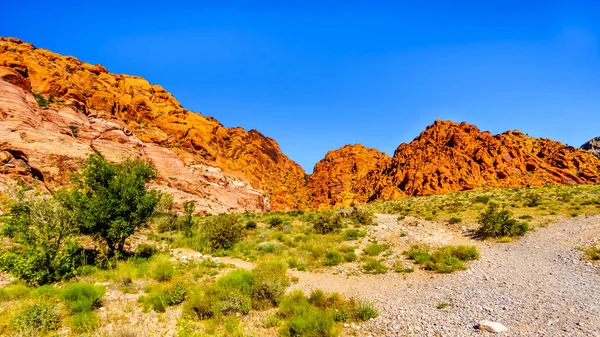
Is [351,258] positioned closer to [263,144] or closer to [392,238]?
[392,238]

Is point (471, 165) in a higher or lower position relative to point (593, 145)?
lower

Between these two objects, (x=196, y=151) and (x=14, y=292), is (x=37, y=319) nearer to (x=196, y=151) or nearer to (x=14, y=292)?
(x=14, y=292)

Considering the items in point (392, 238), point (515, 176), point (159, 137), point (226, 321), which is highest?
point (159, 137)

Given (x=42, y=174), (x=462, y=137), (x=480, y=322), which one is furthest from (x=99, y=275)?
(x=462, y=137)

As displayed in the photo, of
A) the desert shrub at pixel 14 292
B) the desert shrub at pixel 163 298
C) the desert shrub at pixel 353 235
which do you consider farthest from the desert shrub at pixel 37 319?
the desert shrub at pixel 353 235

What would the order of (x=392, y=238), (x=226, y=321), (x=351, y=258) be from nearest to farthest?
1. (x=226, y=321)
2. (x=351, y=258)
3. (x=392, y=238)

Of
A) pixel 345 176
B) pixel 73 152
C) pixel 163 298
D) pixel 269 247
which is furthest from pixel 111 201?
pixel 345 176

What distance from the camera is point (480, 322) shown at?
713cm

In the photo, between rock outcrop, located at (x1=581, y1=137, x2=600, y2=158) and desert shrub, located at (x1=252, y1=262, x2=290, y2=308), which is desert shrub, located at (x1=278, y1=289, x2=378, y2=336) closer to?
desert shrub, located at (x1=252, y1=262, x2=290, y2=308)

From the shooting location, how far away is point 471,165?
6312 centimetres

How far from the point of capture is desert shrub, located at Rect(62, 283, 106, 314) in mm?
8477

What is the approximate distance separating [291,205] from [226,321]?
7033 cm

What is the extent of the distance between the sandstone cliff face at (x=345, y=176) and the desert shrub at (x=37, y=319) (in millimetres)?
67369

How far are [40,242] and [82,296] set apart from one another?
4.32 metres
